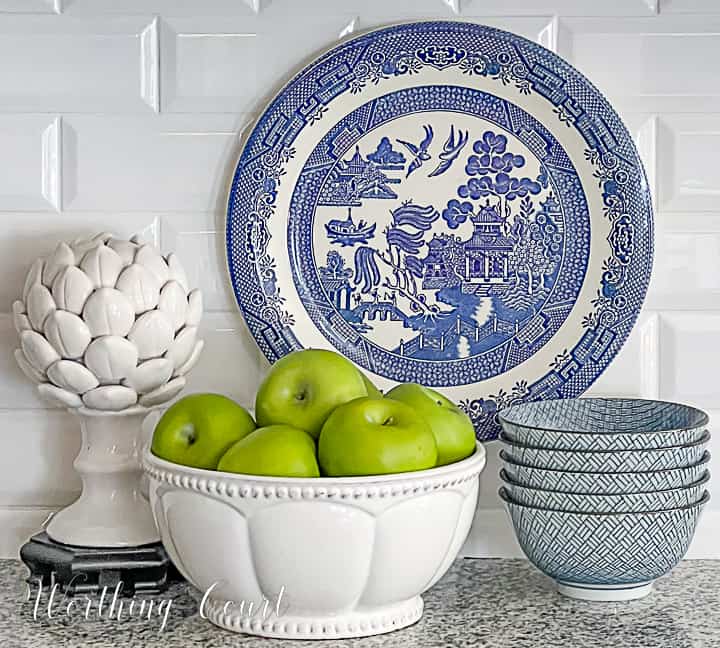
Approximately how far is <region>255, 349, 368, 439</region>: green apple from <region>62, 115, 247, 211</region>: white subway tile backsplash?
1.01 feet

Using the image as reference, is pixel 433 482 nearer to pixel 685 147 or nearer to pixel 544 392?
pixel 544 392

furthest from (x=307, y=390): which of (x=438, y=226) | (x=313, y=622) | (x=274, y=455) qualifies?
(x=438, y=226)

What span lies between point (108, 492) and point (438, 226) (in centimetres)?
47

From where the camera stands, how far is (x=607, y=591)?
118 cm

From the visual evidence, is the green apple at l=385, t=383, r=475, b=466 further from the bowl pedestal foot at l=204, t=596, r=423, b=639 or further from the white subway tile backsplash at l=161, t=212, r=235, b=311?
the white subway tile backsplash at l=161, t=212, r=235, b=311

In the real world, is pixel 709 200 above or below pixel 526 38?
below

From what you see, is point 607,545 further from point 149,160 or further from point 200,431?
point 149,160

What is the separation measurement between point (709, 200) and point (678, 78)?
0.14 m

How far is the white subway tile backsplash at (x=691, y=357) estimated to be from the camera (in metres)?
1.33

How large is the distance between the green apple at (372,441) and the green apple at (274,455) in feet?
0.06

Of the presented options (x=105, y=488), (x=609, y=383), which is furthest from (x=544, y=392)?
(x=105, y=488)

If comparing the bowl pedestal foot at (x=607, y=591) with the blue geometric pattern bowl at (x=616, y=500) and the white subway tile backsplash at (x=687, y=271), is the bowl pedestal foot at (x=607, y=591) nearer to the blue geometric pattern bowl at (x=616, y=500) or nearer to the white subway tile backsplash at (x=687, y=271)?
the blue geometric pattern bowl at (x=616, y=500)

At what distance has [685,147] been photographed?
4.34ft

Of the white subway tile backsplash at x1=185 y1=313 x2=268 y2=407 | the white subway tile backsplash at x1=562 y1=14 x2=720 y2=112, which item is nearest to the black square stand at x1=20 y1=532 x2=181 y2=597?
the white subway tile backsplash at x1=185 y1=313 x2=268 y2=407
